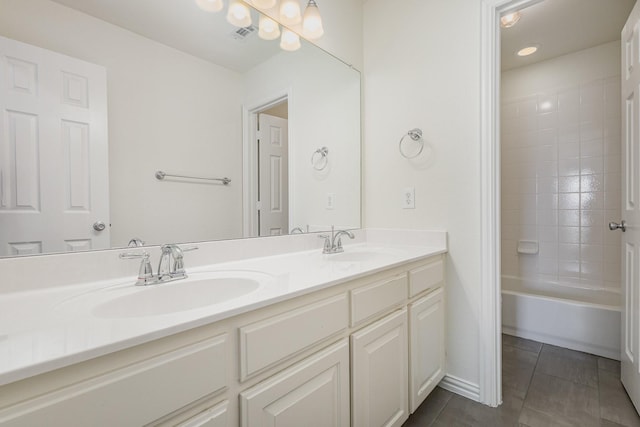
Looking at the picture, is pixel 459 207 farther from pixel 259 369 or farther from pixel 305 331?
pixel 259 369

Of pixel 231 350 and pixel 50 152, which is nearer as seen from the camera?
pixel 231 350

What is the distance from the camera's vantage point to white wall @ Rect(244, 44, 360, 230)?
1.52 m

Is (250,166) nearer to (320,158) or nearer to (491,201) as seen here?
(320,158)

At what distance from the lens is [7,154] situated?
2.64 feet

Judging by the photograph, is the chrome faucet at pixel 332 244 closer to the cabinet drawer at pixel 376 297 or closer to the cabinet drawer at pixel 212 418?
the cabinet drawer at pixel 376 297

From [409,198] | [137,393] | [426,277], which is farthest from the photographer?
[409,198]

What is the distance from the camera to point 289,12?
149 centimetres

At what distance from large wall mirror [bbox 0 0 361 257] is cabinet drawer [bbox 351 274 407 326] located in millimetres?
606

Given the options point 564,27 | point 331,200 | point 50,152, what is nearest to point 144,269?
point 50,152

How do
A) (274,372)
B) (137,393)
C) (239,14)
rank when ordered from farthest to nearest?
(239,14) → (274,372) → (137,393)

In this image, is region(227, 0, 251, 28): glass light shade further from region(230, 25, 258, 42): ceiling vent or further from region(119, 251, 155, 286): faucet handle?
region(119, 251, 155, 286): faucet handle

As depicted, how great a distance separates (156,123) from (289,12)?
2.99 feet

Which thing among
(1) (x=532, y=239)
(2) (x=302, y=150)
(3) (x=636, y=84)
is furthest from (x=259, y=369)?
(1) (x=532, y=239)

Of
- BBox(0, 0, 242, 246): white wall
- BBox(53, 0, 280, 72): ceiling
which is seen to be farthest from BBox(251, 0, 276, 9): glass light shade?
BBox(0, 0, 242, 246): white wall
